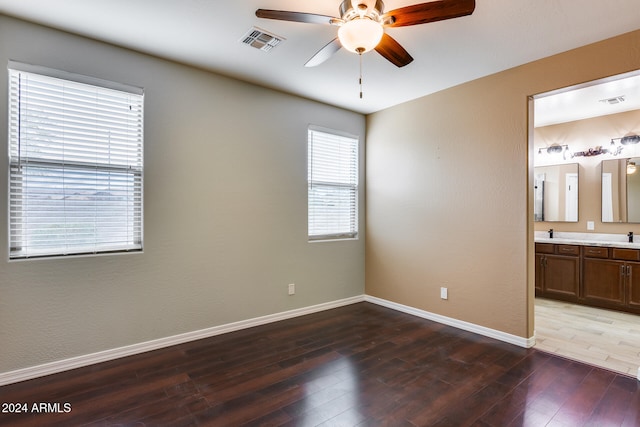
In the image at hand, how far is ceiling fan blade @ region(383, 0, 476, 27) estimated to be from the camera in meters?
1.70

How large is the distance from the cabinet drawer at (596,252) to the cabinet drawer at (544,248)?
40 centimetres

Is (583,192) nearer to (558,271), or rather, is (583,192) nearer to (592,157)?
(592,157)

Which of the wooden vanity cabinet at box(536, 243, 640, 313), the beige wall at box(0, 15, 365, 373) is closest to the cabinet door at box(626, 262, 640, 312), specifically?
the wooden vanity cabinet at box(536, 243, 640, 313)

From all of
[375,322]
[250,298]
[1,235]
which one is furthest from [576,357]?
[1,235]

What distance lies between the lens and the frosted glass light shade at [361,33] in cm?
178

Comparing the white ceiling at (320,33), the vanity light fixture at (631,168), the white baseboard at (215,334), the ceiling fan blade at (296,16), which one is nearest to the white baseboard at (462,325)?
the white baseboard at (215,334)

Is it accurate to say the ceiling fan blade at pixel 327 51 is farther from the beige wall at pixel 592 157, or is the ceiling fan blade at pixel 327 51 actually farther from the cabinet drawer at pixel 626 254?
the beige wall at pixel 592 157

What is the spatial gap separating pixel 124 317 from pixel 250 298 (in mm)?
1213

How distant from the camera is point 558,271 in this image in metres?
4.50

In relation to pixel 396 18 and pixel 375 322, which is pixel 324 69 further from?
pixel 375 322

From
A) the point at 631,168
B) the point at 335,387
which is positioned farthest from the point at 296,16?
the point at 631,168

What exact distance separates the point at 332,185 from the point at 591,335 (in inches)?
129

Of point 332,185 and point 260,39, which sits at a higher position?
point 260,39

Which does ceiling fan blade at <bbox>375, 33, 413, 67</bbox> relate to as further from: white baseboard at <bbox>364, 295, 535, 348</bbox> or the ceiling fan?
white baseboard at <bbox>364, 295, 535, 348</bbox>
